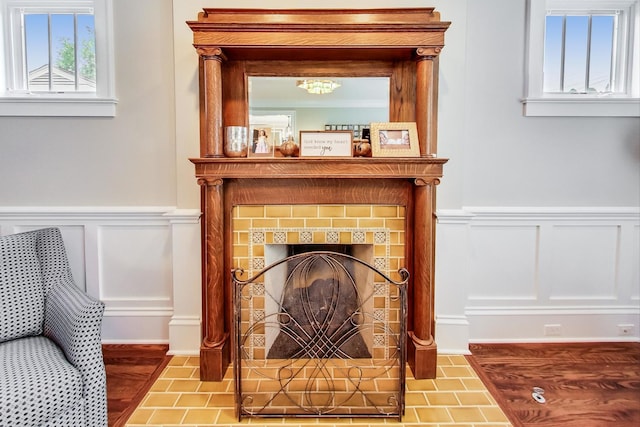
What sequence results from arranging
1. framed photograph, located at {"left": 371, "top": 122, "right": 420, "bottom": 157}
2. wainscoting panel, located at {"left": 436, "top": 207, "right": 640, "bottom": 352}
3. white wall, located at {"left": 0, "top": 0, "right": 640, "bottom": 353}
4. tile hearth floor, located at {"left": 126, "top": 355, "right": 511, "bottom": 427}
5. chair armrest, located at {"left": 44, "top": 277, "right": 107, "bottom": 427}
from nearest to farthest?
→ chair armrest, located at {"left": 44, "top": 277, "right": 107, "bottom": 427} → tile hearth floor, located at {"left": 126, "top": 355, "right": 511, "bottom": 427} → framed photograph, located at {"left": 371, "top": 122, "right": 420, "bottom": 157} → white wall, located at {"left": 0, "top": 0, "right": 640, "bottom": 353} → wainscoting panel, located at {"left": 436, "top": 207, "right": 640, "bottom": 352}

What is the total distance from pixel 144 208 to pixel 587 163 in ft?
9.52

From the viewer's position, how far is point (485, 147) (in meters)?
2.66

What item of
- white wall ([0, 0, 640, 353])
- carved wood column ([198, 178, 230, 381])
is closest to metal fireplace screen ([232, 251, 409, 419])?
carved wood column ([198, 178, 230, 381])

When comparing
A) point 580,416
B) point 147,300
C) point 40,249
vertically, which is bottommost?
point 580,416

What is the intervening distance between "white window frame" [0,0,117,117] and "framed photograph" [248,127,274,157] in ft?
3.10

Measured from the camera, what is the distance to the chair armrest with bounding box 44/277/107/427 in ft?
5.44

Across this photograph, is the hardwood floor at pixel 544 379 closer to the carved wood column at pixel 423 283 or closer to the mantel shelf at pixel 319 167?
the carved wood column at pixel 423 283

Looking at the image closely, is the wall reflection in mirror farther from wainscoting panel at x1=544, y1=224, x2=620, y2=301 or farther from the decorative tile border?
wainscoting panel at x1=544, y1=224, x2=620, y2=301

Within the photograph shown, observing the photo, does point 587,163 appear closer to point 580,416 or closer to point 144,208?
point 580,416

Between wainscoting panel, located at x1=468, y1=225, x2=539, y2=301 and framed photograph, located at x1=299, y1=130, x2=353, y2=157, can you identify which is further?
wainscoting panel, located at x1=468, y1=225, x2=539, y2=301

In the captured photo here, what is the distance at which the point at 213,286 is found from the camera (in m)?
2.27

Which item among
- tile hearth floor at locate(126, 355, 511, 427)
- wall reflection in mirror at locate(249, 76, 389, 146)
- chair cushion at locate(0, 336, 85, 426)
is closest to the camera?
chair cushion at locate(0, 336, 85, 426)

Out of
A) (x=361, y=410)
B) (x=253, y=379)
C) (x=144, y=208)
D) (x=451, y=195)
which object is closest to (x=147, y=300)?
(x=144, y=208)

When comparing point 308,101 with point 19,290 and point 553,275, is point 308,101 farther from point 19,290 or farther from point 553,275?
point 553,275
